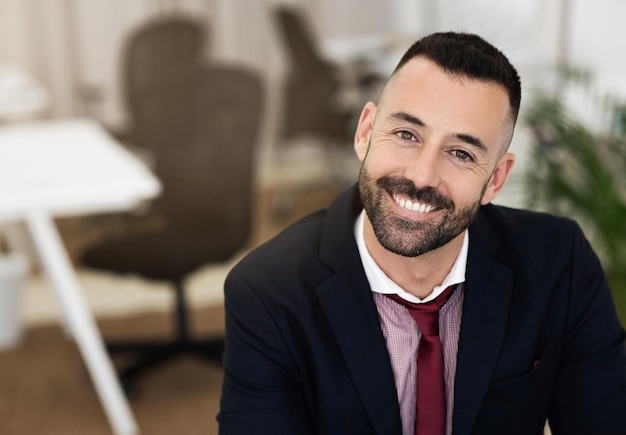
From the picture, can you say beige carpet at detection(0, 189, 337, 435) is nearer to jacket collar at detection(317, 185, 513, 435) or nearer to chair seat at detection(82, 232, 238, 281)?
chair seat at detection(82, 232, 238, 281)

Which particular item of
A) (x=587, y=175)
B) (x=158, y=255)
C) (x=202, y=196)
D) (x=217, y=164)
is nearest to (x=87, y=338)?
(x=158, y=255)

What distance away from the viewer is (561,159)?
103 inches

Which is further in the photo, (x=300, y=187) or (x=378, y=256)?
(x=300, y=187)

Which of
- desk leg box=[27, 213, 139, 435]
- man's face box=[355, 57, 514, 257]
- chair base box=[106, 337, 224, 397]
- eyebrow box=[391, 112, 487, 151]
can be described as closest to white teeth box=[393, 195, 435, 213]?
man's face box=[355, 57, 514, 257]

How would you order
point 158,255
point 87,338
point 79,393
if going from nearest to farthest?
point 87,338 → point 158,255 → point 79,393

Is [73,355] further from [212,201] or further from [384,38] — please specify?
[384,38]

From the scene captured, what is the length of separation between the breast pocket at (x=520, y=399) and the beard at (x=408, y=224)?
0.81 feet

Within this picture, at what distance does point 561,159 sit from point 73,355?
1.98 m

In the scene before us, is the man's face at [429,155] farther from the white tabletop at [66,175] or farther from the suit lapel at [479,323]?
the white tabletop at [66,175]

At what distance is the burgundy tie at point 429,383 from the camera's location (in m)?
1.41

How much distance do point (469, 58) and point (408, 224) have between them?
0.25 m

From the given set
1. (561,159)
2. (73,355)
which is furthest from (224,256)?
(561,159)

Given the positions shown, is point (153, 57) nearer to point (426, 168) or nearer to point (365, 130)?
point (365, 130)

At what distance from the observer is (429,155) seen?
132cm
